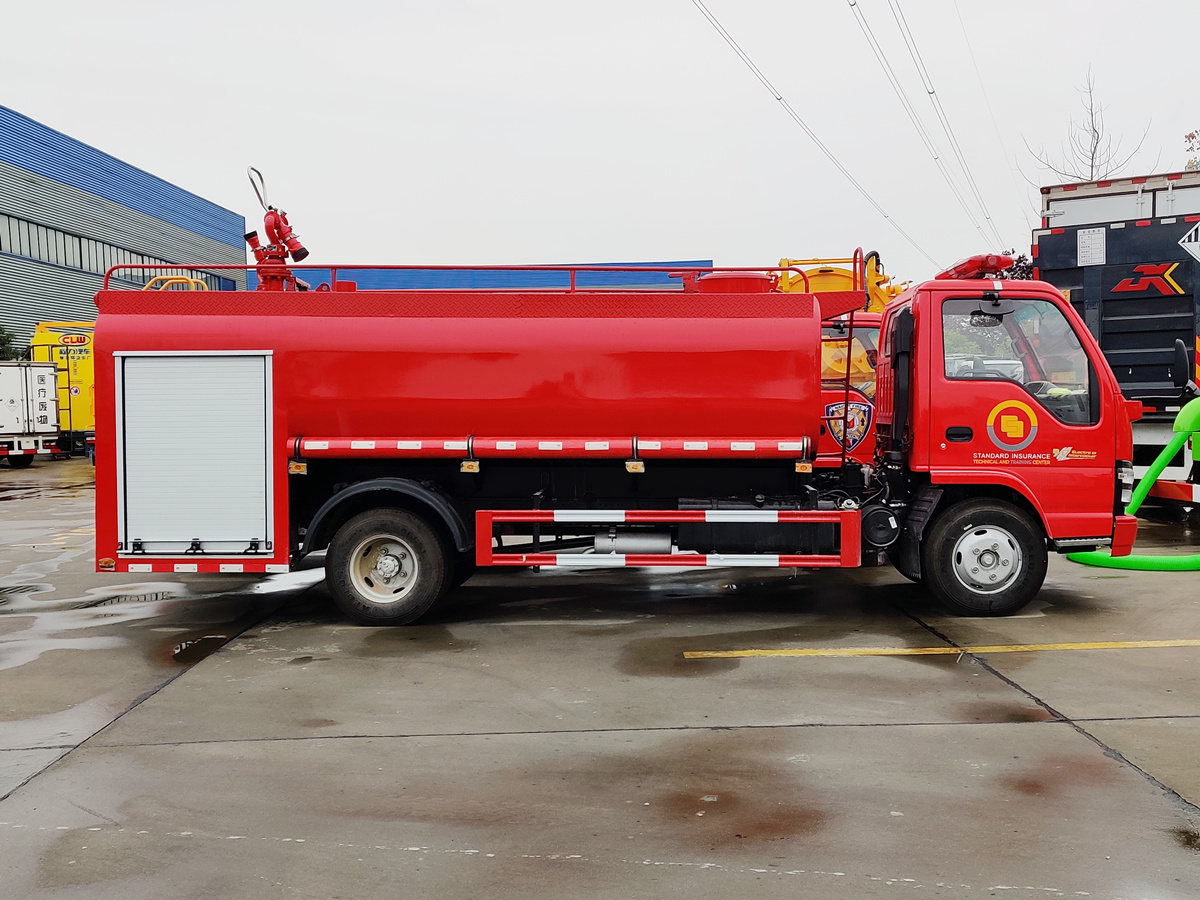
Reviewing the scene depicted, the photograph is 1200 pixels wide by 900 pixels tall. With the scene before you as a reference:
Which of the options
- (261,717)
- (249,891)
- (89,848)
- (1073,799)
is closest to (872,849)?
(1073,799)

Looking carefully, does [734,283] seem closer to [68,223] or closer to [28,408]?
[28,408]

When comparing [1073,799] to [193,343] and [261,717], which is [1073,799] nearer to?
[261,717]

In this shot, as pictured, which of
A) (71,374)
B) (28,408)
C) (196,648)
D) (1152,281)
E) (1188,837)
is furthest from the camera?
(71,374)

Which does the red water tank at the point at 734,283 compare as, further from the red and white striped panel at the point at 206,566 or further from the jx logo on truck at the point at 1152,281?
the jx logo on truck at the point at 1152,281

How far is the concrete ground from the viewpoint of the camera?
3918 millimetres

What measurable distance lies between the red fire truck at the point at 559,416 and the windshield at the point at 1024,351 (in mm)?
15

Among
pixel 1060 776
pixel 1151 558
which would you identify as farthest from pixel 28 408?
pixel 1060 776

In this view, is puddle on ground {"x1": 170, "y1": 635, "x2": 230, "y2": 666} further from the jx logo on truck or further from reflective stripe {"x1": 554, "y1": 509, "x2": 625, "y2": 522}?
the jx logo on truck

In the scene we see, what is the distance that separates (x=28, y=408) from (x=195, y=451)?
22485mm

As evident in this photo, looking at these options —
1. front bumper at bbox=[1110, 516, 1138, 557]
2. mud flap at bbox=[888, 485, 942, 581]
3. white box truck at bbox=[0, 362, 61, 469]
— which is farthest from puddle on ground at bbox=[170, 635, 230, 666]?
white box truck at bbox=[0, 362, 61, 469]

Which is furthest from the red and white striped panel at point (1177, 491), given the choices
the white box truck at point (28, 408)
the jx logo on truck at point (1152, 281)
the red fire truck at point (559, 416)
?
the white box truck at point (28, 408)

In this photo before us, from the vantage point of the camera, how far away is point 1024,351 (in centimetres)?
789

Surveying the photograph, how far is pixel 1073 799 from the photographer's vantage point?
448 cm

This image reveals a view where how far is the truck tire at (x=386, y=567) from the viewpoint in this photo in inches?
311
